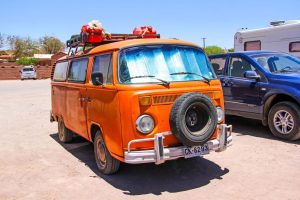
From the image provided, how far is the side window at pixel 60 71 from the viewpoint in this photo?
24.6 ft

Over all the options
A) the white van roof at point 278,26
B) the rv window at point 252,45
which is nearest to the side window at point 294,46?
the white van roof at point 278,26

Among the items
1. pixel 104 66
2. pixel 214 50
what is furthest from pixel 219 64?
pixel 214 50

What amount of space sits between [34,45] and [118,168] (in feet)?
308

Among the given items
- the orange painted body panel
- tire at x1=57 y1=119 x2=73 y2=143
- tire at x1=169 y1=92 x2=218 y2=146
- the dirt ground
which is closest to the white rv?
the dirt ground

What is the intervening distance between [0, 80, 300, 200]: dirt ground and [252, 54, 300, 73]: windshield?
4.91 ft

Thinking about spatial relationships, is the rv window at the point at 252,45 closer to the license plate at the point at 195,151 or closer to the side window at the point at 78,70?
the side window at the point at 78,70

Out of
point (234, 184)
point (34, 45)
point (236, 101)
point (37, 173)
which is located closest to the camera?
point (234, 184)

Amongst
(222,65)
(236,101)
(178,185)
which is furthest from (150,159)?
(222,65)

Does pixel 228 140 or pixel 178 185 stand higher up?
pixel 228 140

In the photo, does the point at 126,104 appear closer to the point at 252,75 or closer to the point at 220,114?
the point at 220,114

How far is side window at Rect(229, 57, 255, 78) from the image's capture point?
8188mm

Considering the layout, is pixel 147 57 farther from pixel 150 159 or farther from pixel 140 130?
pixel 150 159

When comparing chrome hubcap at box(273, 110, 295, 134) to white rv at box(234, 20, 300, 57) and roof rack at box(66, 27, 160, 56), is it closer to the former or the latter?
roof rack at box(66, 27, 160, 56)

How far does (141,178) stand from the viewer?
5344mm
